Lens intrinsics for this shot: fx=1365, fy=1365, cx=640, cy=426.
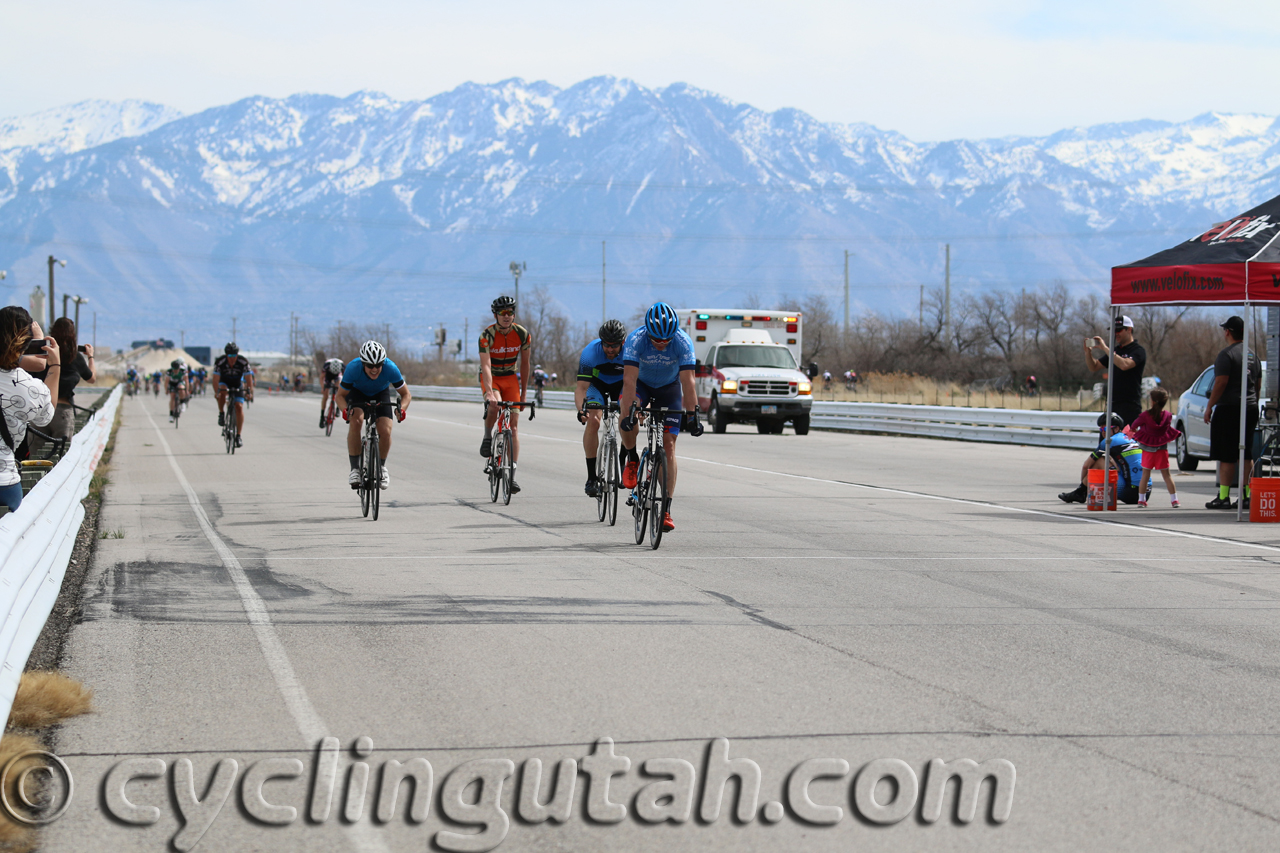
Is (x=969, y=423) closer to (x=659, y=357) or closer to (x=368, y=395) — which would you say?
(x=368, y=395)

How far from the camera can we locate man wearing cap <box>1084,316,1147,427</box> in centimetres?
1439

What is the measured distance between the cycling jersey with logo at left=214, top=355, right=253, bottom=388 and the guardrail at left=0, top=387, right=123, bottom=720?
498 inches

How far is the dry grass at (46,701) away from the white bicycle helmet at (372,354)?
693cm

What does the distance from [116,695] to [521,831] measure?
2.44 meters

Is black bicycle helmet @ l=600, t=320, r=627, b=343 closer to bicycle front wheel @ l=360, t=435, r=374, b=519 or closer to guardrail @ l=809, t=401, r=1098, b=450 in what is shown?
bicycle front wheel @ l=360, t=435, r=374, b=519

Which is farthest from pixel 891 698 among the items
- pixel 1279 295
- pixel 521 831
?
pixel 1279 295

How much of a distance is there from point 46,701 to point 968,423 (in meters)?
26.8

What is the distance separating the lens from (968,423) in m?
30.5

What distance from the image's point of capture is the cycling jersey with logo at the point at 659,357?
1081 cm

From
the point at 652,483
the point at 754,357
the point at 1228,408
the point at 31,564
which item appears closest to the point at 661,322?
the point at 652,483

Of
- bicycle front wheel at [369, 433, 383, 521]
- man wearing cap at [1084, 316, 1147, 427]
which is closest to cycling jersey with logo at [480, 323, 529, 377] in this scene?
bicycle front wheel at [369, 433, 383, 521]

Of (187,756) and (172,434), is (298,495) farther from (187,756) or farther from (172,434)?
(172,434)

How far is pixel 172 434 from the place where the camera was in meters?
30.6

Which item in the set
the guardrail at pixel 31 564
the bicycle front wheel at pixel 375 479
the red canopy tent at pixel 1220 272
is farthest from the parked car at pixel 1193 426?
the guardrail at pixel 31 564
